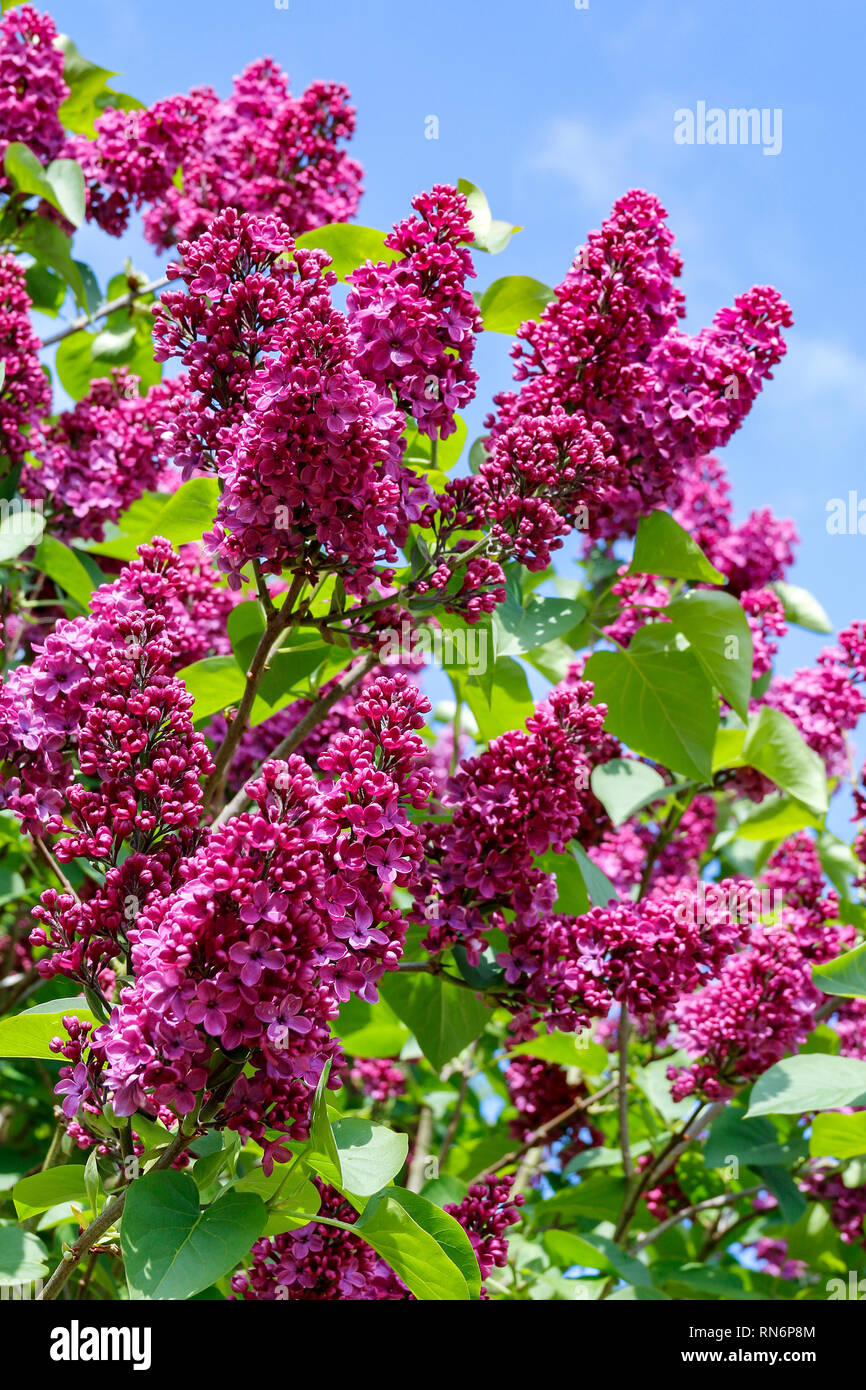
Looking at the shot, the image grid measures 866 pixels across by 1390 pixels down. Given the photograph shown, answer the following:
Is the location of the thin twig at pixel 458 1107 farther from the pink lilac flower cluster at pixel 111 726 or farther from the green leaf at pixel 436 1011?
the pink lilac flower cluster at pixel 111 726

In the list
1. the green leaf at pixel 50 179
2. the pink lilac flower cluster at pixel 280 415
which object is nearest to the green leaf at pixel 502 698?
the pink lilac flower cluster at pixel 280 415

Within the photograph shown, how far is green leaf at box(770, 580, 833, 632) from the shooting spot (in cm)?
488

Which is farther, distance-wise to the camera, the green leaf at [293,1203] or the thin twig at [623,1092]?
the thin twig at [623,1092]

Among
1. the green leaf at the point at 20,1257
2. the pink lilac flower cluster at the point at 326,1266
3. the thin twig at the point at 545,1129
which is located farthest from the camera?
the thin twig at the point at 545,1129

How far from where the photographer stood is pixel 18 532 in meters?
3.25

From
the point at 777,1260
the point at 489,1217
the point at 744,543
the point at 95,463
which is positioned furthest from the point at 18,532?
the point at 777,1260

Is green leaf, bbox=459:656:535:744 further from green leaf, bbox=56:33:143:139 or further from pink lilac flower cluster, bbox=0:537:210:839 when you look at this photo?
green leaf, bbox=56:33:143:139

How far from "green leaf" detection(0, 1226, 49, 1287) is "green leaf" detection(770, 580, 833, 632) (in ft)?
11.5

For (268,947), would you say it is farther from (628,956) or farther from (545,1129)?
(545,1129)

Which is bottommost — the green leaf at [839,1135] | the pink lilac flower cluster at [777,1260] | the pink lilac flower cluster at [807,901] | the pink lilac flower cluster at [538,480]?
the pink lilac flower cluster at [777,1260]

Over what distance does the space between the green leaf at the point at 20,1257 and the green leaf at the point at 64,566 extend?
172 cm

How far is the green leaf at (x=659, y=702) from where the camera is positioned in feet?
11.7

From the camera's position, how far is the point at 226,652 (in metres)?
3.91
